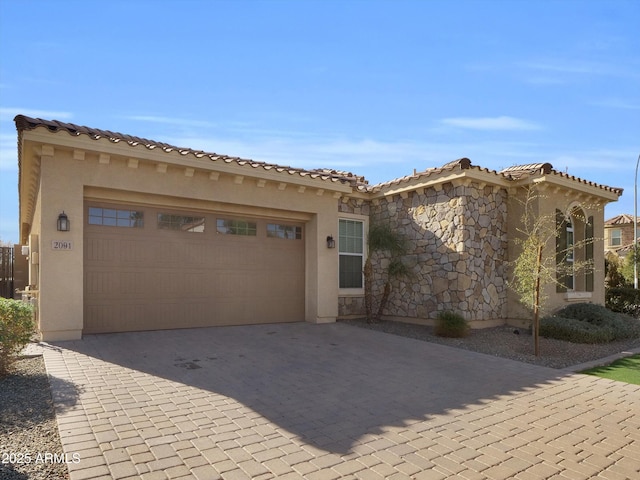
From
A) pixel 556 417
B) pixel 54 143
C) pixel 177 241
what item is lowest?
pixel 556 417

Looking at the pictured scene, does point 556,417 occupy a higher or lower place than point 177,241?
lower

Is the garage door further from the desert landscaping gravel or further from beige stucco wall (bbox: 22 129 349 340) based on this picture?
the desert landscaping gravel

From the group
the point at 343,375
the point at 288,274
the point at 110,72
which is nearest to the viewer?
the point at 343,375

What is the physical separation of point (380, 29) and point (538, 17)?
304cm

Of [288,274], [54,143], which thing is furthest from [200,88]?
[288,274]

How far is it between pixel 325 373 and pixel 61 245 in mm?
5417

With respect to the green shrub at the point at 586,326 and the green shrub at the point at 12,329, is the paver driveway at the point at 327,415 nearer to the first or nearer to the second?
the green shrub at the point at 12,329

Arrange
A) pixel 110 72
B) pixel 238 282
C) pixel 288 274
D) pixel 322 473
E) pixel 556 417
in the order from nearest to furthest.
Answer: pixel 322 473 < pixel 556 417 < pixel 110 72 < pixel 238 282 < pixel 288 274

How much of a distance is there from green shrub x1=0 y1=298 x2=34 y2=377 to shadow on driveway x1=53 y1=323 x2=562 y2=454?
1197mm

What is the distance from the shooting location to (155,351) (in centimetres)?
782

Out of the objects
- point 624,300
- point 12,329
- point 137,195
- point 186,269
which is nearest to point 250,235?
point 186,269

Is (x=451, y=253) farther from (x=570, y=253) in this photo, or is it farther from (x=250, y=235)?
(x=250, y=235)

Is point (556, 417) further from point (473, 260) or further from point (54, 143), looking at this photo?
point (54, 143)

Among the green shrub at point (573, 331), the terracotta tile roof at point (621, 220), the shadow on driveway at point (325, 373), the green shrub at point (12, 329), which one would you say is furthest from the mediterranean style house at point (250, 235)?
the terracotta tile roof at point (621, 220)
